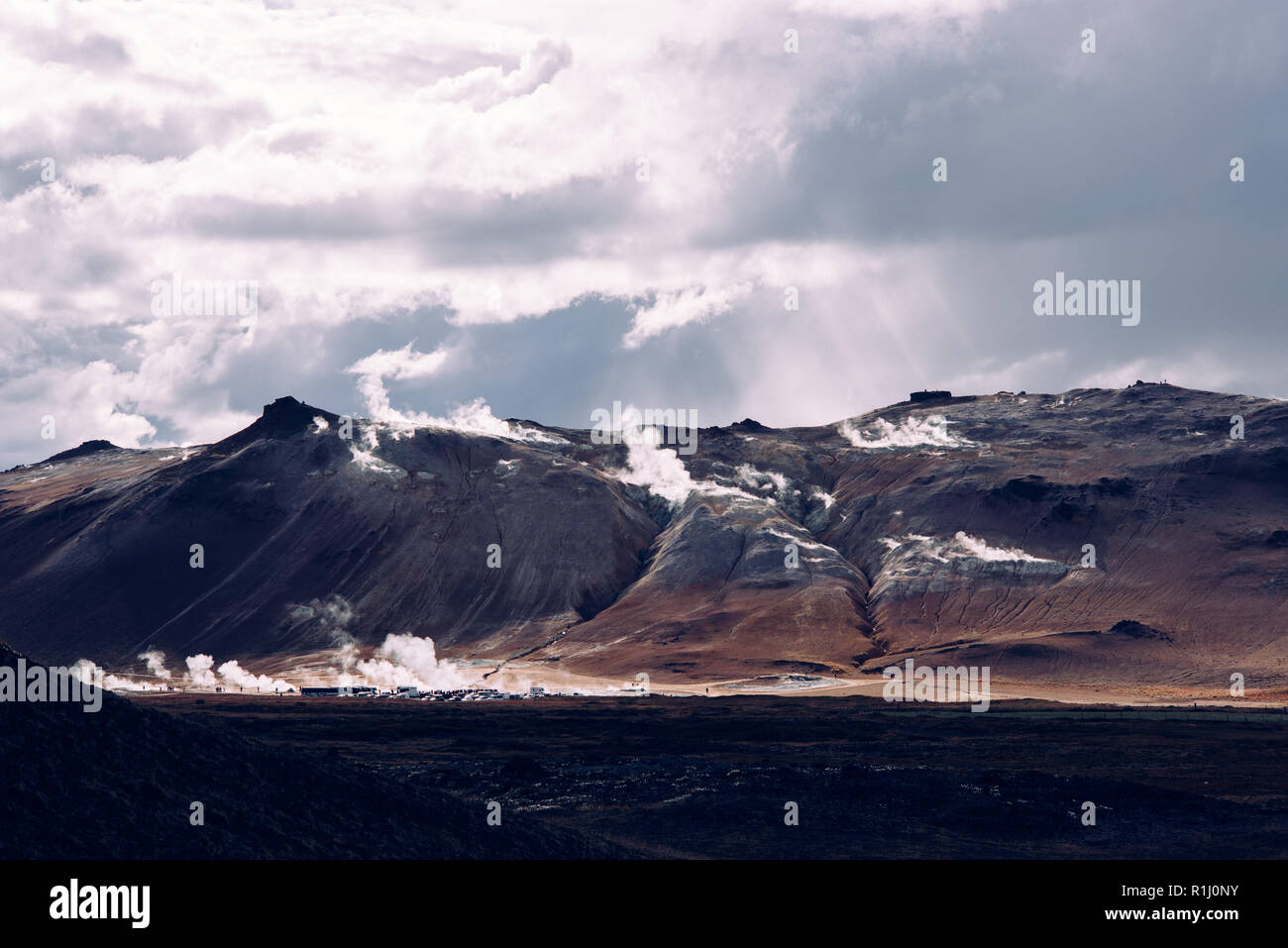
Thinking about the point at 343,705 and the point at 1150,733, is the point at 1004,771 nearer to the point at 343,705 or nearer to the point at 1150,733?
the point at 1150,733

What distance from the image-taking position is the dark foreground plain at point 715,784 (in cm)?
5262

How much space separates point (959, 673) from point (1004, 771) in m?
92.9

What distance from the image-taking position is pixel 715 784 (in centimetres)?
7912

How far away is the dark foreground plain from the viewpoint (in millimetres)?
52625
